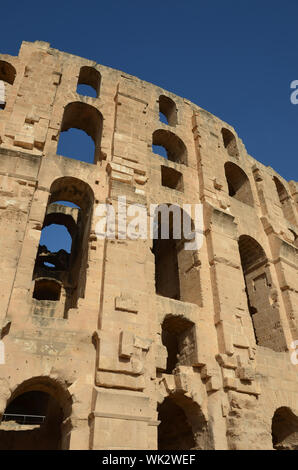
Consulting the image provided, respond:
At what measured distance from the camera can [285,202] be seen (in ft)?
58.7

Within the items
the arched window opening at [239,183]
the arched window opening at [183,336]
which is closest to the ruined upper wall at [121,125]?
the arched window opening at [239,183]

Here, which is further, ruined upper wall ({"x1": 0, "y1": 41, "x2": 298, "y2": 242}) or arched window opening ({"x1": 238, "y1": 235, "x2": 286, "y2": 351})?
arched window opening ({"x1": 238, "y1": 235, "x2": 286, "y2": 351})

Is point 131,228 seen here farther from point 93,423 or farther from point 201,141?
point 201,141

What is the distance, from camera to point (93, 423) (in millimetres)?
6746

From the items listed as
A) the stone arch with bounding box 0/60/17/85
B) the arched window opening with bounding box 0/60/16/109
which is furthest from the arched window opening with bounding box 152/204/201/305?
the stone arch with bounding box 0/60/17/85

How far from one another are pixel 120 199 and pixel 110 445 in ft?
18.3

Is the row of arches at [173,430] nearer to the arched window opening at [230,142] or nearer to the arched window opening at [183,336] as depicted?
the arched window opening at [183,336]

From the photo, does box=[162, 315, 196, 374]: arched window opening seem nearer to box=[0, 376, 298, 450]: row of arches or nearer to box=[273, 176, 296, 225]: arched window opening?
box=[0, 376, 298, 450]: row of arches

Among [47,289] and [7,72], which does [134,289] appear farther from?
[7,72]

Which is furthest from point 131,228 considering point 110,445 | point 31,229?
point 110,445

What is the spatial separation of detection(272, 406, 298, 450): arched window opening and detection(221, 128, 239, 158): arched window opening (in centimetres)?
977

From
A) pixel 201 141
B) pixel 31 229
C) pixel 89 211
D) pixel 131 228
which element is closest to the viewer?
pixel 31 229

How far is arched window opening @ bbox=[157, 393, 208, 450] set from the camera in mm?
8602

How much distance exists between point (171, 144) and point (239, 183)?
3.29 metres
